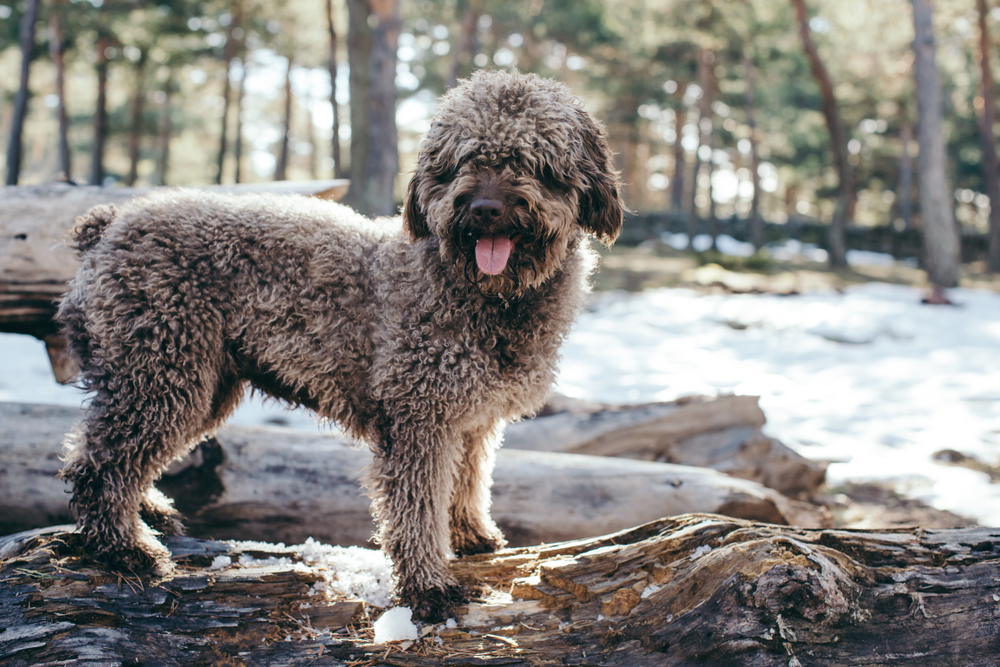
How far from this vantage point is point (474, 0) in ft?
66.4

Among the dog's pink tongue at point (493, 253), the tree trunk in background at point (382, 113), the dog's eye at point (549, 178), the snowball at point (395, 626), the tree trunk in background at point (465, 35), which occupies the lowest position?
the snowball at point (395, 626)

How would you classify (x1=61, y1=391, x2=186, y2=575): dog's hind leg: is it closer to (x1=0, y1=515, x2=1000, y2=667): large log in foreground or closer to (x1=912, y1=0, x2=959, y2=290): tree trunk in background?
(x1=0, y1=515, x2=1000, y2=667): large log in foreground

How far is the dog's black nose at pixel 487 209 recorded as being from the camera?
2549mm

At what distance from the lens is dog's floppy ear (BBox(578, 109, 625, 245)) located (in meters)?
2.90

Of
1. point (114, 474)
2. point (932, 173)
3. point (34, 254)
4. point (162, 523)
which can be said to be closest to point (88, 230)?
point (114, 474)

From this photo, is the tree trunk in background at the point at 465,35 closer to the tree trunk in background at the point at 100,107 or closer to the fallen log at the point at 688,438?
the tree trunk in background at the point at 100,107

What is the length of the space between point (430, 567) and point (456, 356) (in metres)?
0.98

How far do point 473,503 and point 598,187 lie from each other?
182cm

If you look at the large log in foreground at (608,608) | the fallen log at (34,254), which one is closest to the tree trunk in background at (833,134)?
the fallen log at (34,254)

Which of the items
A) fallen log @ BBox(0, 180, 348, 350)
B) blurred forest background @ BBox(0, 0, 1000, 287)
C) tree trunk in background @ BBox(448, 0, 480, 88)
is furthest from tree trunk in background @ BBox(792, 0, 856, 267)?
fallen log @ BBox(0, 180, 348, 350)

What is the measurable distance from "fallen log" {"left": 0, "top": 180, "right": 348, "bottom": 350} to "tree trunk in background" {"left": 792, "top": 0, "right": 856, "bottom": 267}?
55.2 ft

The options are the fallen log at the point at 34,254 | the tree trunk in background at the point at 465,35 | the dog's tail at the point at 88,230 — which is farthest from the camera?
the tree trunk in background at the point at 465,35

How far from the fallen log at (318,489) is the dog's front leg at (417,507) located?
102 centimetres

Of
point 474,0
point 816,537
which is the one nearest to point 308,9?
point 474,0
